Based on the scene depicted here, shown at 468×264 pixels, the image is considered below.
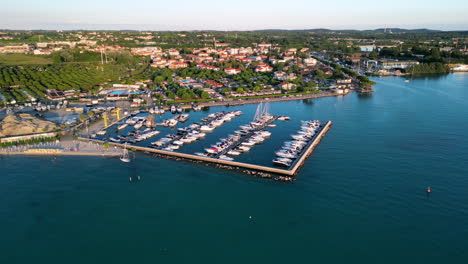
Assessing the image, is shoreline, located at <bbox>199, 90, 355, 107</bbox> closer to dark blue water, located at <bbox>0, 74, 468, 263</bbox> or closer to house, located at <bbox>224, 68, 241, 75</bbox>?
dark blue water, located at <bbox>0, 74, 468, 263</bbox>

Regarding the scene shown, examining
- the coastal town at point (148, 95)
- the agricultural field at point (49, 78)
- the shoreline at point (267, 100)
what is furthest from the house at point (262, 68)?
the agricultural field at point (49, 78)

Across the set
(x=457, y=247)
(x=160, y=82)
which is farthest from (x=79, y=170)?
(x=160, y=82)

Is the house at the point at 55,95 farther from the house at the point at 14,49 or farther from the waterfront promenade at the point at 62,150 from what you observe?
the house at the point at 14,49

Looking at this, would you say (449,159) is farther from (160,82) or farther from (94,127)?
(160,82)

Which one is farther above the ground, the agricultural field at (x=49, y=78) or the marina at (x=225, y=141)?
the agricultural field at (x=49, y=78)

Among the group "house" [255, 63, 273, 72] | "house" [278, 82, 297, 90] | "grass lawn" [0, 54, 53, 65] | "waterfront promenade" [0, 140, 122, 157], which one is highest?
"grass lawn" [0, 54, 53, 65]

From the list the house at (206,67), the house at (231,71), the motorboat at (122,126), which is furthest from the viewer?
the house at (206,67)

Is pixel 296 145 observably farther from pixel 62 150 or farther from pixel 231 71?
pixel 231 71

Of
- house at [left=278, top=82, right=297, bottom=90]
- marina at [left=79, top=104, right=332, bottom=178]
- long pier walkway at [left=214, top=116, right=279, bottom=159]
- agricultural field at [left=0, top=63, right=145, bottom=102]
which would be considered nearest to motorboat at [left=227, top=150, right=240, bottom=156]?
marina at [left=79, top=104, right=332, bottom=178]
